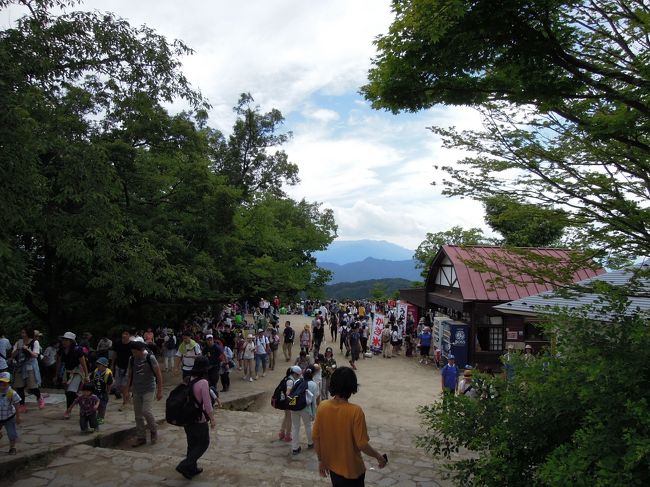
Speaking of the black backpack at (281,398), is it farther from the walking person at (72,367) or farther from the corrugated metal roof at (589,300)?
the corrugated metal roof at (589,300)

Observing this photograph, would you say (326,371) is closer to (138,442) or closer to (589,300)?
(138,442)

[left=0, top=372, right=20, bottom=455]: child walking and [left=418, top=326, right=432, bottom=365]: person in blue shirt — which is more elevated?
[left=0, top=372, right=20, bottom=455]: child walking

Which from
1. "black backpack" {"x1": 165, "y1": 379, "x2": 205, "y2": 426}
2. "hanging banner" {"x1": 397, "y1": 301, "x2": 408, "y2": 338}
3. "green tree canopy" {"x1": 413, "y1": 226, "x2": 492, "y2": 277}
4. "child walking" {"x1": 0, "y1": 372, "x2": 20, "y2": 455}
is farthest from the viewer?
"green tree canopy" {"x1": 413, "y1": 226, "x2": 492, "y2": 277}

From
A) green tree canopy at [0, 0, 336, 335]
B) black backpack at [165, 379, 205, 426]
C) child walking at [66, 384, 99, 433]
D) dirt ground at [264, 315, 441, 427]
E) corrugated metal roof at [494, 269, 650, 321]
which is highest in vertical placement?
green tree canopy at [0, 0, 336, 335]

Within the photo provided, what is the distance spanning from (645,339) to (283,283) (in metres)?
17.5

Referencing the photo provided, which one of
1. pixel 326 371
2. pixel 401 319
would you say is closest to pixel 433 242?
pixel 401 319

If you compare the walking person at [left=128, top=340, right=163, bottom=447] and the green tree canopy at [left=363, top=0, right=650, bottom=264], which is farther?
the walking person at [left=128, top=340, right=163, bottom=447]

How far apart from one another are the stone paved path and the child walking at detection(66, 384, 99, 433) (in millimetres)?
→ 197

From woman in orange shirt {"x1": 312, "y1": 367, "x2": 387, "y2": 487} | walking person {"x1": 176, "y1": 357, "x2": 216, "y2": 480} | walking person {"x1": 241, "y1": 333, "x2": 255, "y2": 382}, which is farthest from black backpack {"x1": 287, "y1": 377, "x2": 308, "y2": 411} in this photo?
walking person {"x1": 241, "y1": 333, "x2": 255, "y2": 382}

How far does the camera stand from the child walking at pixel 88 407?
692 cm

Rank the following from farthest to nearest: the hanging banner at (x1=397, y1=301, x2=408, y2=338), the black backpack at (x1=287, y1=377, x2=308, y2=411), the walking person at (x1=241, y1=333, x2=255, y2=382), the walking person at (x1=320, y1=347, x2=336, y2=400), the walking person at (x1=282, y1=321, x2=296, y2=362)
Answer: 1. the hanging banner at (x1=397, y1=301, x2=408, y2=338)
2. the walking person at (x1=282, y1=321, x2=296, y2=362)
3. the walking person at (x1=241, y1=333, x2=255, y2=382)
4. the walking person at (x1=320, y1=347, x2=336, y2=400)
5. the black backpack at (x1=287, y1=377, x2=308, y2=411)

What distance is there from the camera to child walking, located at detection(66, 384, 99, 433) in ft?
22.7

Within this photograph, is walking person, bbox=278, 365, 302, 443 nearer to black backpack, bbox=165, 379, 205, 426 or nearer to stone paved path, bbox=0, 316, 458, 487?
stone paved path, bbox=0, 316, 458, 487

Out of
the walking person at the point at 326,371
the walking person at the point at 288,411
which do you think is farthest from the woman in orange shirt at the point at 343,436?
the walking person at the point at 326,371
